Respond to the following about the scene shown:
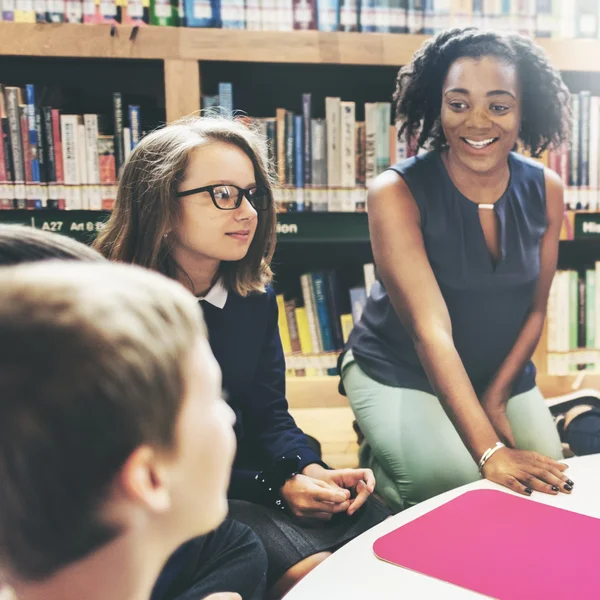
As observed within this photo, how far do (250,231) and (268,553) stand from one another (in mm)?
607

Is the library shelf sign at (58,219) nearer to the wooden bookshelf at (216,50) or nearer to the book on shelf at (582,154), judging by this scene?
the wooden bookshelf at (216,50)

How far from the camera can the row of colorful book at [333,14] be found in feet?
6.22

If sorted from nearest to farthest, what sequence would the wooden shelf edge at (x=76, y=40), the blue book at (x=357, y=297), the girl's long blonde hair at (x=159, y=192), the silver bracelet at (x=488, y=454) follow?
the silver bracelet at (x=488, y=454) < the girl's long blonde hair at (x=159, y=192) < the wooden shelf edge at (x=76, y=40) < the blue book at (x=357, y=297)

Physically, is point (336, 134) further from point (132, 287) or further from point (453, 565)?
point (132, 287)

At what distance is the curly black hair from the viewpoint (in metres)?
1.53

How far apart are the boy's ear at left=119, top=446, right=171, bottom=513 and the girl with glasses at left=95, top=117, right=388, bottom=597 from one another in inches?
29.3

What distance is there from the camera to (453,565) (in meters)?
0.71

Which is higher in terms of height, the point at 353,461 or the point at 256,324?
the point at 256,324

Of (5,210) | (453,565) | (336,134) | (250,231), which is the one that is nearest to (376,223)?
(250,231)

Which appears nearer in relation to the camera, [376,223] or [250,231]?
[250,231]

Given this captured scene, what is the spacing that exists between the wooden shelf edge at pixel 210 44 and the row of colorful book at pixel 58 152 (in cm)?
14

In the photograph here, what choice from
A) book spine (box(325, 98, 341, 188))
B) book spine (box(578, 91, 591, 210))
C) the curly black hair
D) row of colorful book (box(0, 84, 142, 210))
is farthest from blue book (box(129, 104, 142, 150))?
book spine (box(578, 91, 591, 210))

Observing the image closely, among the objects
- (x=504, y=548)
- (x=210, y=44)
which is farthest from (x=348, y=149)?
(x=504, y=548)

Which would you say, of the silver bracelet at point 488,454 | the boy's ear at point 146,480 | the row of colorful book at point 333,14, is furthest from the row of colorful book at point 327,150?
the boy's ear at point 146,480
